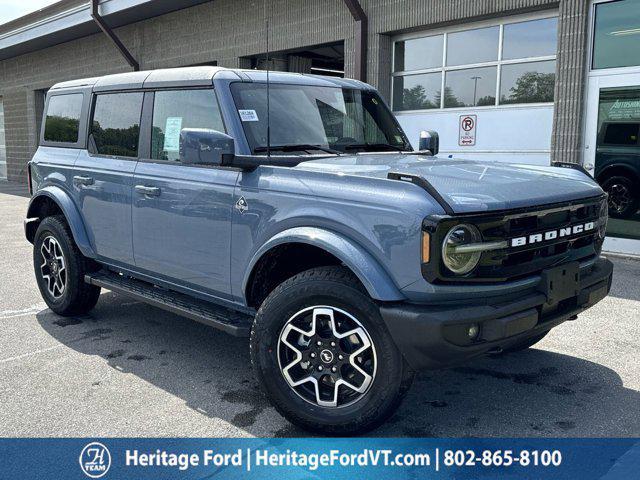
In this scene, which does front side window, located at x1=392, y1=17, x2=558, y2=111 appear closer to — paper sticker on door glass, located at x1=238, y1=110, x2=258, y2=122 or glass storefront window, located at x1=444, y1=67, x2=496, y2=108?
glass storefront window, located at x1=444, y1=67, x2=496, y2=108

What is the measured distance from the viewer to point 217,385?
12.6 ft

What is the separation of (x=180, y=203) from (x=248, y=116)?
0.72m

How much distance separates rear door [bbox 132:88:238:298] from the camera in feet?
12.3

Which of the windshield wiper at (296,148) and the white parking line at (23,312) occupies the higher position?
the windshield wiper at (296,148)

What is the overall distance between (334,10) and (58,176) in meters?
7.58

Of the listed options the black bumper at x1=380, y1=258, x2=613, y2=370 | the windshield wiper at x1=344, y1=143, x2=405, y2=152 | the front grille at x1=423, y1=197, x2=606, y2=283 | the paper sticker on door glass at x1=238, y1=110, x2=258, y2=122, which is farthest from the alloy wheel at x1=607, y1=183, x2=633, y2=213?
the paper sticker on door glass at x1=238, y1=110, x2=258, y2=122

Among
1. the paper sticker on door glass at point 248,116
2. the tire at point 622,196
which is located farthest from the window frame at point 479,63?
the paper sticker on door glass at point 248,116

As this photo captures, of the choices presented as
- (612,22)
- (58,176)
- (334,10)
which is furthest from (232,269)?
(334,10)

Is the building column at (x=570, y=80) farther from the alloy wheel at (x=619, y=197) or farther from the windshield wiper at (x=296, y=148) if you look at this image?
the windshield wiper at (x=296, y=148)

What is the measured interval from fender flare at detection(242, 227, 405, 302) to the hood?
36 cm

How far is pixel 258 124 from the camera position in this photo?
3.80 metres

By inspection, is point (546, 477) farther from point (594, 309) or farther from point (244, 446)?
point (594, 309)

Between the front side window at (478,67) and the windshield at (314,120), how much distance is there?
527 cm

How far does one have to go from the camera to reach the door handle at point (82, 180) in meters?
4.77
